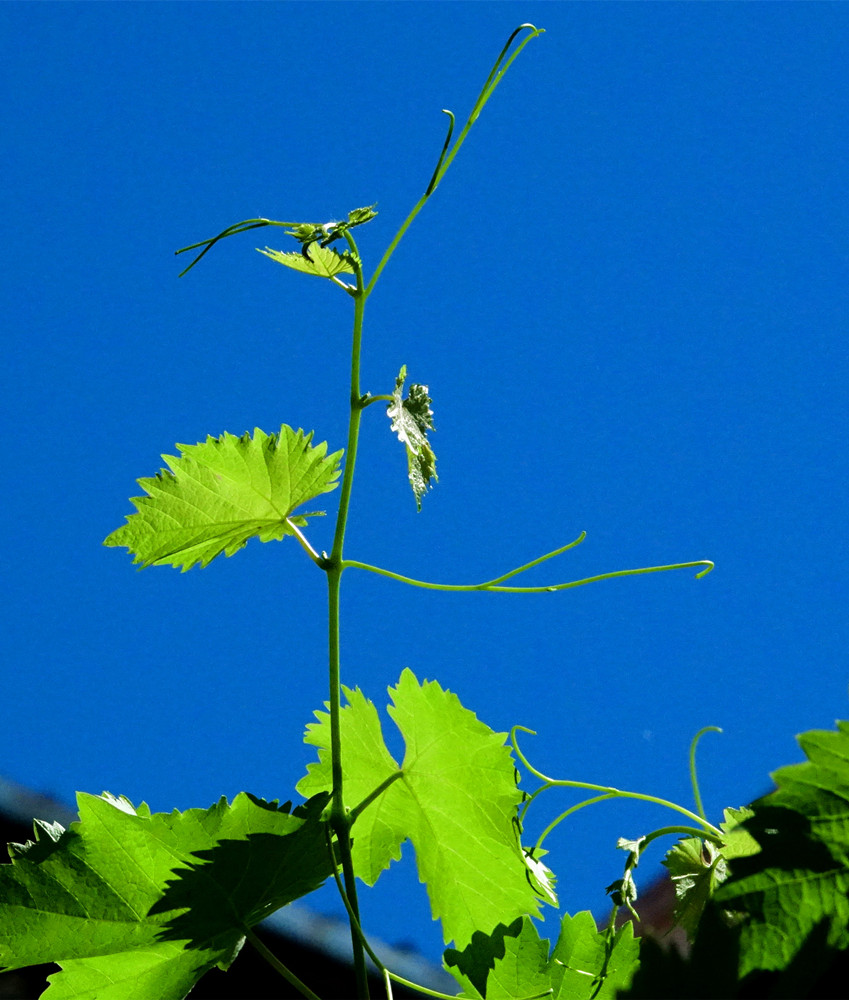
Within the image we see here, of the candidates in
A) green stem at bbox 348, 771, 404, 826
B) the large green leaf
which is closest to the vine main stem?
green stem at bbox 348, 771, 404, 826

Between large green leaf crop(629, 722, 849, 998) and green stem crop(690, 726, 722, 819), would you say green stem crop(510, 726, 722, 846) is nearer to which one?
green stem crop(690, 726, 722, 819)

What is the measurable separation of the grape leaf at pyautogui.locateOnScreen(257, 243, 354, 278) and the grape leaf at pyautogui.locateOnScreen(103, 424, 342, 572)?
0.09 m

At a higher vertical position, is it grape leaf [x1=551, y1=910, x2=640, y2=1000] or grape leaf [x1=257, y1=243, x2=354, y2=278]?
grape leaf [x1=257, y1=243, x2=354, y2=278]

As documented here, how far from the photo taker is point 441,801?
0.51m

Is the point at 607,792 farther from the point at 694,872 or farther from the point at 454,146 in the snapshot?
the point at 454,146

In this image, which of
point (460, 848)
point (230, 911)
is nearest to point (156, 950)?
point (230, 911)

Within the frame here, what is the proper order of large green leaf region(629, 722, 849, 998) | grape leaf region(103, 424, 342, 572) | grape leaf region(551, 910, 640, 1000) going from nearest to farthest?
large green leaf region(629, 722, 849, 998), grape leaf region(551, 910, 640, 1000), grape leaf region(103, 424, 342, 572)

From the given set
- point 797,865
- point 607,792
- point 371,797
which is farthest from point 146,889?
point 797,865

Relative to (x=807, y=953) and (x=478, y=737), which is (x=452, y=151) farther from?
(x=807, y=953)

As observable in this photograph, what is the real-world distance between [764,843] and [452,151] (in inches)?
14.2

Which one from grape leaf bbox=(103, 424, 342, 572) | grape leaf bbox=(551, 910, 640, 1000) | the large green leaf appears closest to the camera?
the large green leaf

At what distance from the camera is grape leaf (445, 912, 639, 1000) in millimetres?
412

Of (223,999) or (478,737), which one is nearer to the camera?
(478,737)

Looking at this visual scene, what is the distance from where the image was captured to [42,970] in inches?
61.8
